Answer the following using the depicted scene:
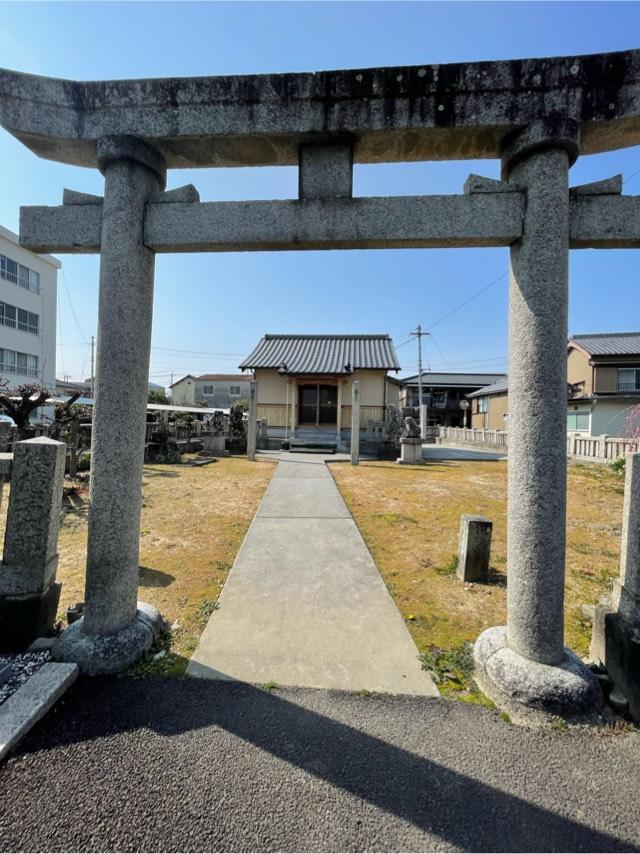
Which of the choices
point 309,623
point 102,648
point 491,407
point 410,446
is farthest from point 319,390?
point 491,407

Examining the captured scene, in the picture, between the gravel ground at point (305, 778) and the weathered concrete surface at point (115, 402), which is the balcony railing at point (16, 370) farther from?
the gravel ground at point (305, 778)

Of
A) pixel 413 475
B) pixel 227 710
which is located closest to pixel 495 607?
pixel 227 710

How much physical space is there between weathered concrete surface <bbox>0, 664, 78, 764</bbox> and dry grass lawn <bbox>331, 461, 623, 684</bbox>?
2.56 m

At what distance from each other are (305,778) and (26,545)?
247 cm

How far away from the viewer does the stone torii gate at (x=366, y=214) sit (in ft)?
7.63

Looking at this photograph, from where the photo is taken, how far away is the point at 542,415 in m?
2.31

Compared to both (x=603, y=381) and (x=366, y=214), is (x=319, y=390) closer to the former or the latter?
(x=366, y=214)

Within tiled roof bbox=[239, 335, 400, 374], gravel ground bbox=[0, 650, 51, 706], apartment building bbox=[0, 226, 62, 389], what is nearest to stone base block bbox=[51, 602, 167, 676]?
gravel ground bbox=[0, 650, 51, 706]

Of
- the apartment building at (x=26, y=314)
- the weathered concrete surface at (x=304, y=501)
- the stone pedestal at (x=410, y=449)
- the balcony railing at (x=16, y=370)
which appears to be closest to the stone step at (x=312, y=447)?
the stone pedestal at (x=410, y=449)

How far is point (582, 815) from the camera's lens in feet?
5.45

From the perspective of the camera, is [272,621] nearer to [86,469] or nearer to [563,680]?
[563,680]

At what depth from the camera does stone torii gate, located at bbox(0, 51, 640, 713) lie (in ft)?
7.63

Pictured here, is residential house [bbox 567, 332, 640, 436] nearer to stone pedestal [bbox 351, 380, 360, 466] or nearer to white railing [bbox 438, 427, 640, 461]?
white railing [bbox 438, 427, 640, 461]

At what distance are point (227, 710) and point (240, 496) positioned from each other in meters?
6.05
